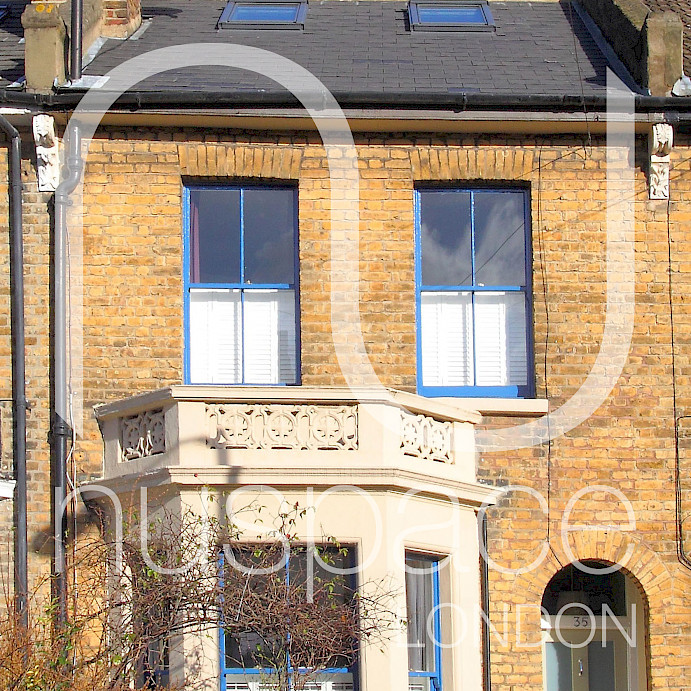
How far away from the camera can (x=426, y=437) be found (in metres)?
11.3

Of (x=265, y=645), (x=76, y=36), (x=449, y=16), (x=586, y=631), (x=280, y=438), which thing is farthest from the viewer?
(x=449, y=16)

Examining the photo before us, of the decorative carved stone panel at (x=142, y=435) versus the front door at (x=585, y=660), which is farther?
the front door at (x=585, y=660)

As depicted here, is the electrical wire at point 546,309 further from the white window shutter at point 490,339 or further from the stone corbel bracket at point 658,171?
the stone corbel bracket at point 658,171

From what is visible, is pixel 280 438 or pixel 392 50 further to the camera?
pixel 392 50

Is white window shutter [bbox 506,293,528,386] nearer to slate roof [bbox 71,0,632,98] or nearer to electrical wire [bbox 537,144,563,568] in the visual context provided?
electrical wire [bbox 537,144,563,568]

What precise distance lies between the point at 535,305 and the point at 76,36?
5636 mm

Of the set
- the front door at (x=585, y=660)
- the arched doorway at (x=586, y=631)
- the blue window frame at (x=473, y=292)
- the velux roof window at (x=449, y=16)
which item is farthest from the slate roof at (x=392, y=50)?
the front door at (x=585, y=660)

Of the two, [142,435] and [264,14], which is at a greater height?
[264,14]

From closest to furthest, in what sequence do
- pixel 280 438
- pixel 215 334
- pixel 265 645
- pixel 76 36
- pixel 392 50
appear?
pixel 265 645 < pixel 280 438 < pixel 215 334 < pixel 76 36 < pixel 392 50

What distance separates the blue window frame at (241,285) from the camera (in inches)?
492

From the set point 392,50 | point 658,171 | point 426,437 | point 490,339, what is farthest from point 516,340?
point 392,50

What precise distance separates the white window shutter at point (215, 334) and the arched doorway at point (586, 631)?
4.03 metres

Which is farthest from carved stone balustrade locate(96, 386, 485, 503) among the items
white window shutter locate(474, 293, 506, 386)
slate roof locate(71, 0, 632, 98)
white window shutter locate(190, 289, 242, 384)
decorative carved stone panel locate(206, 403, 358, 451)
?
slate roof locate(71, 0, 632, 98)

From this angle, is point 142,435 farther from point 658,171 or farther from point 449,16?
point 449,16
